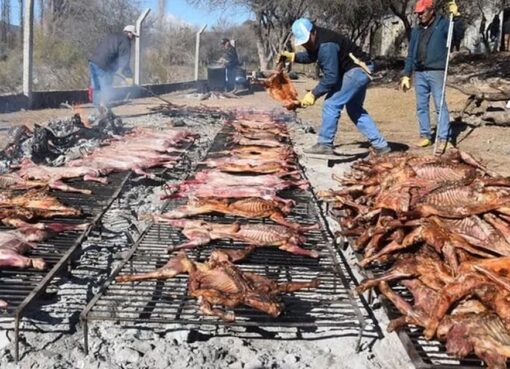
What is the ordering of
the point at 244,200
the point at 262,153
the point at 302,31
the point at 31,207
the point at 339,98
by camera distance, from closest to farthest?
the point at 31,207
the point at 244,200
the point at 262,153
the point at 302,31
the point at 339,98

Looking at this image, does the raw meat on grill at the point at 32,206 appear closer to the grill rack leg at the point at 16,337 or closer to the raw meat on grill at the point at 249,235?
the raw meat on grill at the point at 249,235

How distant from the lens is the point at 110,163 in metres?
7.27

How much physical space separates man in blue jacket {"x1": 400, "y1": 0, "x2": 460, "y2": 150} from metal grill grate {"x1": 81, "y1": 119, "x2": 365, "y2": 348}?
18.9ft

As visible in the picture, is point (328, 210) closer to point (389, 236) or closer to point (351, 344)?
point (389, 236)

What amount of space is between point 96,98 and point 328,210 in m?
9.80

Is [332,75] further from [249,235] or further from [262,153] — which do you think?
[249,235]

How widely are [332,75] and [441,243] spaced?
5056 mm

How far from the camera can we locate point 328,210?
608 centimetres

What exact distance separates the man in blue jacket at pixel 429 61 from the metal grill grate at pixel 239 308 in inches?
227

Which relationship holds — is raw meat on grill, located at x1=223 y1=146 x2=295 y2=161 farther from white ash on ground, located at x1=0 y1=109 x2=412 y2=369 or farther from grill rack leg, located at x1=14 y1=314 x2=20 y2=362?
grill rack leg, located at x1=14 y1=314 x2=20 y2=362

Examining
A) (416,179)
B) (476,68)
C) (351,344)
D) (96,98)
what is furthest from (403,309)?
(476,68)

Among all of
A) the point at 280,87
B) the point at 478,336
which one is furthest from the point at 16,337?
the point at 280,87

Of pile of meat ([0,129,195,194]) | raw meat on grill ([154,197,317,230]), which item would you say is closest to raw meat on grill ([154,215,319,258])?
raw meat on grill ([154,197,317,230])

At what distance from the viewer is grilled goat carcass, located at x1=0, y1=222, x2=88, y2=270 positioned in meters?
4.03
